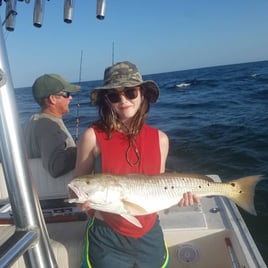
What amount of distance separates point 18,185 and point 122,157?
1818 millimetres

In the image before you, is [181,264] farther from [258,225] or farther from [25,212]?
[258,225]

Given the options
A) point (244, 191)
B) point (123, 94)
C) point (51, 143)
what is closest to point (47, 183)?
point (51, 143)

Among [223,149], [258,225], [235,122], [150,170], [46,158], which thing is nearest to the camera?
[150,170]

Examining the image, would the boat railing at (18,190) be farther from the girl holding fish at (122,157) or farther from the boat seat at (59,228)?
the girl holding fish at (122,157)

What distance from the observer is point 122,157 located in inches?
113

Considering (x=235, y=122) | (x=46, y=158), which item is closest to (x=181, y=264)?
(x=46, y=158)

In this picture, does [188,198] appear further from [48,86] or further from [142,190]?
[48,86]

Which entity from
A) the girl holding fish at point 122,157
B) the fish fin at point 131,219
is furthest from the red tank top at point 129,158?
the fish fin at point 131,219

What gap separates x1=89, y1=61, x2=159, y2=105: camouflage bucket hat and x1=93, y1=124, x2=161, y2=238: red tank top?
325 mm

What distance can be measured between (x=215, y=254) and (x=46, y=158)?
233 centimetres

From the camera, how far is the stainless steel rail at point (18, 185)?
104 cm

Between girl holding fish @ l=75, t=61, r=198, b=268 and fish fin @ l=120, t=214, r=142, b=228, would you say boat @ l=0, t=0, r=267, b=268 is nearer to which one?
girl holding fish @ l=75, t=61, r=198, b=268

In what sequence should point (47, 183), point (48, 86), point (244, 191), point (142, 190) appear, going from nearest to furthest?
point (142, 190), point (244, 191), point (48, 86), point (47, 183)

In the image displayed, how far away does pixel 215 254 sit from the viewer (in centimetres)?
371
